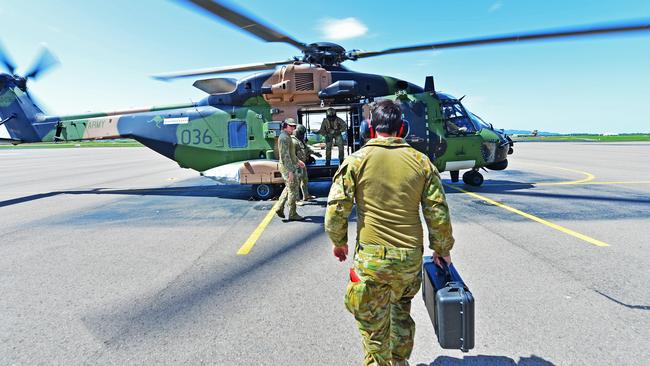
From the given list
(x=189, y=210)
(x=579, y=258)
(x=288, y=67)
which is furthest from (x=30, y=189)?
(x=579, y=258)

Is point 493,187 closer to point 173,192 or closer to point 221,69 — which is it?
point 221,69

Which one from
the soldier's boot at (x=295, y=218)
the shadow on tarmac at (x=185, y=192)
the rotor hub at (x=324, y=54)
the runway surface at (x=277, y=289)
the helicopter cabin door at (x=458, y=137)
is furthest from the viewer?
the shadow on tarmac at (x=185, y=192)

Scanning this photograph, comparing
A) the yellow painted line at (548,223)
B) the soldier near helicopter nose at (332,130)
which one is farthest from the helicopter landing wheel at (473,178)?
the soldier near helicopter nose at (332,130)

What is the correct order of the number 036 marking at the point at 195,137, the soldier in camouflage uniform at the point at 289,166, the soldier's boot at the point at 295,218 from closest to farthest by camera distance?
the soldier in camouflage uniform at the point at 289,166 → the soldier's boot at the point at 295,218 → the number 036 marking at the point at 195,137

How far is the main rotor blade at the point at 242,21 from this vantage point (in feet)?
11.7

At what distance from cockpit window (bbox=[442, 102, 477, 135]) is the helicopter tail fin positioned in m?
12.0

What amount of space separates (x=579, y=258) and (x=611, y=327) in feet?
5.52

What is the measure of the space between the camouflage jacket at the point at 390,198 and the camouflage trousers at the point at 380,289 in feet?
0.26

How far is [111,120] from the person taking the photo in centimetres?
939

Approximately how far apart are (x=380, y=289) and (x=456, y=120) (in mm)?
7645

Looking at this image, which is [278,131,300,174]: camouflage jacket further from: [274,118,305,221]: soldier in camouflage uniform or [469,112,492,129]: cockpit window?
[469,112,492,129]: cockpit window

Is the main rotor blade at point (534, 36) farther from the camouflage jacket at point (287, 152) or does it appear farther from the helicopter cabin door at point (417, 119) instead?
the camouflage jacket at point (287, 152)

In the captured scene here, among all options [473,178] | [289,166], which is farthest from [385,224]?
[473,178]

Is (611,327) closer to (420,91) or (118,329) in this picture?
(118,329)
